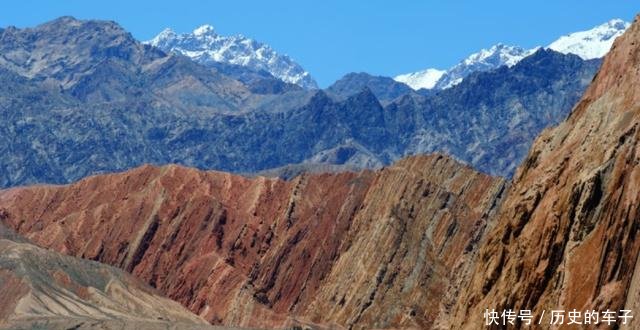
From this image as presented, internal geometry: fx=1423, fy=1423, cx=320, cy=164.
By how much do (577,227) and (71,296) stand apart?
116138 millimetres

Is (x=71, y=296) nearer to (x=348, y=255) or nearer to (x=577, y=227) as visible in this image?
(x=348, y=255)

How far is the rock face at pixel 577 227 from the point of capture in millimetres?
57781

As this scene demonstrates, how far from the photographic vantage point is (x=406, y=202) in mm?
179125

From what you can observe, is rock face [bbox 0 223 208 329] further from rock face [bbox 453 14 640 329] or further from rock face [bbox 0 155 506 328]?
rock face [bbox 453 14 640 329]

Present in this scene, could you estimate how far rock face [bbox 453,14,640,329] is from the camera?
57781 mm

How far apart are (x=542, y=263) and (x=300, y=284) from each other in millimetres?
119186

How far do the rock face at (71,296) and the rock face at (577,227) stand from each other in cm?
8394

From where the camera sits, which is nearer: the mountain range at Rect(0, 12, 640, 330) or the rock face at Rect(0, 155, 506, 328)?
the mountain range at Rect(0, 12, 640, 330)

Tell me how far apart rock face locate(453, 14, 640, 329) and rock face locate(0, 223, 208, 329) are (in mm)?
83941

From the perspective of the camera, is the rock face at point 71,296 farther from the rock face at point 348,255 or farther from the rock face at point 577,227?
the rock face at point 577,227

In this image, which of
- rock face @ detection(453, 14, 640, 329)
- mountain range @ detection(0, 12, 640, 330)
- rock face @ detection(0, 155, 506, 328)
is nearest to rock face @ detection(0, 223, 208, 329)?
mountain range @ detection(0, 12, 640, 330)

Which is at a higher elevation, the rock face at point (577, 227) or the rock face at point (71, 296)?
the rock face at point (71, 296)

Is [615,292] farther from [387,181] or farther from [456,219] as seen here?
[387,181]

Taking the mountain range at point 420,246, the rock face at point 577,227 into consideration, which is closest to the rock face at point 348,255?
the mountain range at point 420,246
